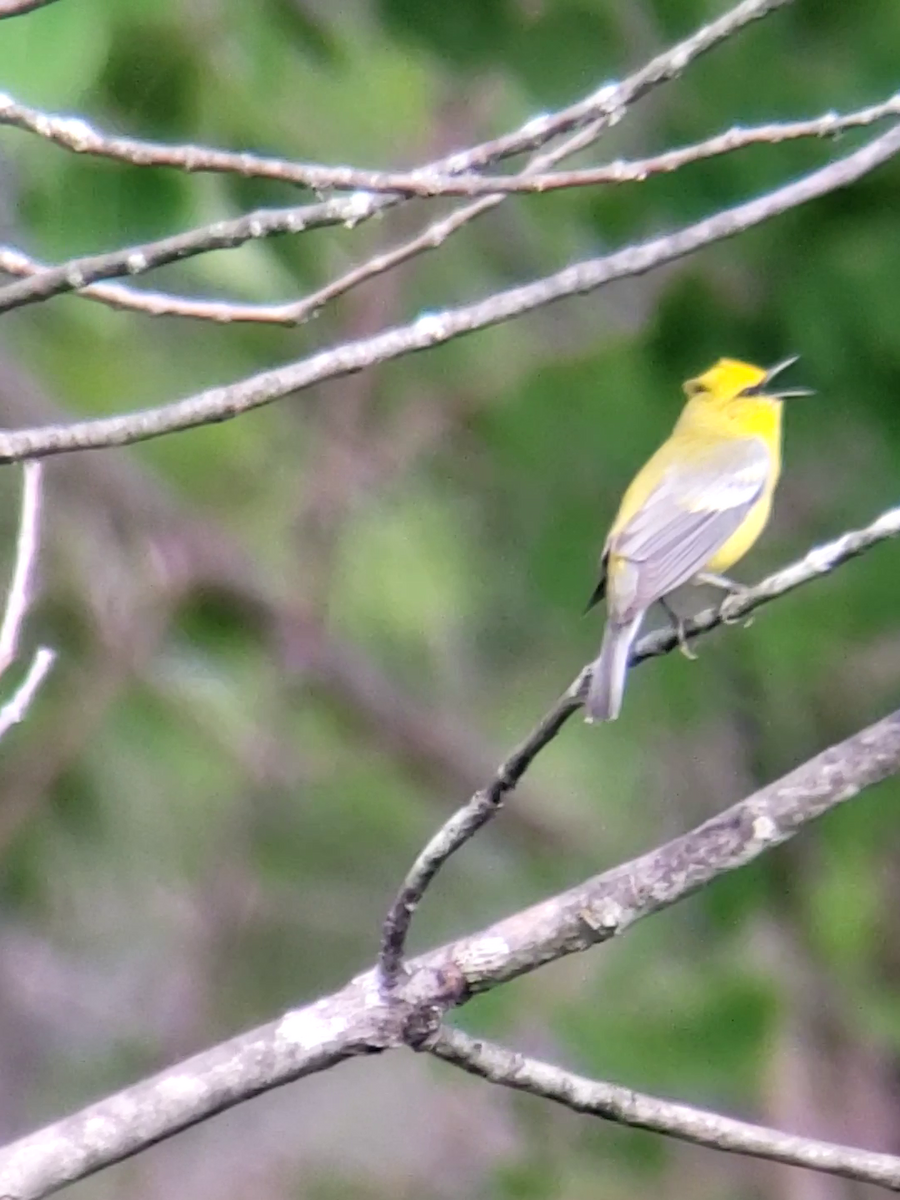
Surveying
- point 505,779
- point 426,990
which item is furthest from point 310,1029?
point 505,779

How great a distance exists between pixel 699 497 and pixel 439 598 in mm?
1247

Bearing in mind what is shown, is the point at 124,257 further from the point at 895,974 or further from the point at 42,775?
the point at 895,974

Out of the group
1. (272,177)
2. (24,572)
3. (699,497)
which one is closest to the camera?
(272,177)

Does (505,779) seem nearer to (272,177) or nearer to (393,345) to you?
(393,345)

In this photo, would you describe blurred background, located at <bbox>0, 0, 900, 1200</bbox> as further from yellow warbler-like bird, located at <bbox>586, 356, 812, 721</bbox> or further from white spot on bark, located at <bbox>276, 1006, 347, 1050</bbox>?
white spot on bark, located at <bbox>276, 1006, 347, 1050</bbox>

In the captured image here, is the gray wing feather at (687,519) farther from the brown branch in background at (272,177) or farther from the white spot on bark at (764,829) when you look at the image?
the brown branch in background at (272,177)

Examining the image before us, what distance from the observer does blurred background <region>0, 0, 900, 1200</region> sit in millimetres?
3186

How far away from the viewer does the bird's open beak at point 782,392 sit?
11.2 ft

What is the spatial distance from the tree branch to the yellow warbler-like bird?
4.46 ft

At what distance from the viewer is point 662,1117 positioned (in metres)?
1.84

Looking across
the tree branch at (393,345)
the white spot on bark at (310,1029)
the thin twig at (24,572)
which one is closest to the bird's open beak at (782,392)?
the tree branch at (393,345)

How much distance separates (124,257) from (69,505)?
3174 millimetres

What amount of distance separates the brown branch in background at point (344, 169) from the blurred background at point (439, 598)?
816 millimetres

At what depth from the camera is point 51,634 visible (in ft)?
14.9
